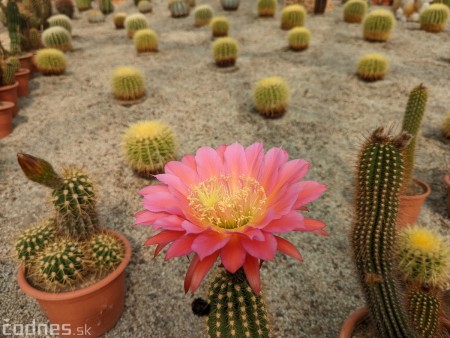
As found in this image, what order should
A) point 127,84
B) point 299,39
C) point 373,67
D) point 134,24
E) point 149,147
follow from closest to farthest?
point 149,147 → point 127,84 → point 373,67 → point 299,39 → point 134,24

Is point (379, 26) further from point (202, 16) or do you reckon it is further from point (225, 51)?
point (202, 16)

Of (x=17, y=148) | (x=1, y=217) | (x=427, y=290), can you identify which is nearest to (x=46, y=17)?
(x=17, y=148)

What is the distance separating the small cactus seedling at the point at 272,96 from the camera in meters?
4.83

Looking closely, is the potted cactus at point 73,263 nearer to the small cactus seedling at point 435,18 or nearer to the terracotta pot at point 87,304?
the terracotta pot at point 87,304

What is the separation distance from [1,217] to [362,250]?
3.32 meters

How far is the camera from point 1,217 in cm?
343

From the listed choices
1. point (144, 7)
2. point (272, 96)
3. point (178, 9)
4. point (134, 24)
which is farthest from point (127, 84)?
point (144, 7)

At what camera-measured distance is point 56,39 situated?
24.6ft

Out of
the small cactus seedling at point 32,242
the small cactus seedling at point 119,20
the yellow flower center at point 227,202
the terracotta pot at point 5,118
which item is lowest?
the terracotta pot at point 5,118

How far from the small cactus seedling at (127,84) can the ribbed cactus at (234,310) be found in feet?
15.1

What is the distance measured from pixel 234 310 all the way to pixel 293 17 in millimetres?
8408

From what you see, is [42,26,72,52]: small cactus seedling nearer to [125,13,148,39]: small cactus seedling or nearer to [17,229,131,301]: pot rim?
[125,13,148,39]: small cactus seedling

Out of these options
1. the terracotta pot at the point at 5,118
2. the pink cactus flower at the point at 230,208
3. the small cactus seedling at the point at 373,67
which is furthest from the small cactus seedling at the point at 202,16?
the pink cactus flower at the point at 230,208

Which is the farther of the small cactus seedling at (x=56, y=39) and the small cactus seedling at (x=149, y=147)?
the small cactus seedling at (x=56, y=39)
